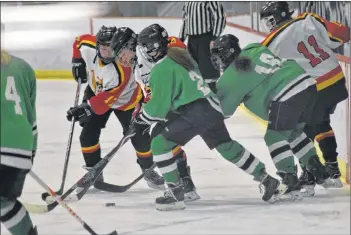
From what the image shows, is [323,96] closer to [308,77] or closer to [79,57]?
[308,77]

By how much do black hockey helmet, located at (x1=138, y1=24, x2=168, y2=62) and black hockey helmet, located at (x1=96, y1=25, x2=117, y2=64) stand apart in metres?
0.14

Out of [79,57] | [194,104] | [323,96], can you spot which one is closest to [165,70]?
[194,104]

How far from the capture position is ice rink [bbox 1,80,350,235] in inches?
143

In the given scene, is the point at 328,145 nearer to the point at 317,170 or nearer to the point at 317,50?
the point at 317,170

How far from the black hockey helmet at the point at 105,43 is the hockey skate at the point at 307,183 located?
84 centimetres

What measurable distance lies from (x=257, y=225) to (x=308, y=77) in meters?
0.61

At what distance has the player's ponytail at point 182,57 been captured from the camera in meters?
3.71

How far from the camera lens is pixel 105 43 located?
12.7 ft

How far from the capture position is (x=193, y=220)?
3.73m

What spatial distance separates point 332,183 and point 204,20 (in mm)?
784

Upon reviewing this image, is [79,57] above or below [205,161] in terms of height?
above

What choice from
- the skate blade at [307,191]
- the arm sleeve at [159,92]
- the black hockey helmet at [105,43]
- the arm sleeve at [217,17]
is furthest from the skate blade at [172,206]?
the arm sleeve at [217,17]

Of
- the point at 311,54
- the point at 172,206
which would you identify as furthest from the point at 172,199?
the point at 311,54

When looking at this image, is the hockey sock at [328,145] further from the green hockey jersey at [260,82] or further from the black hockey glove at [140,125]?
the black hockey glove at [140,125]
